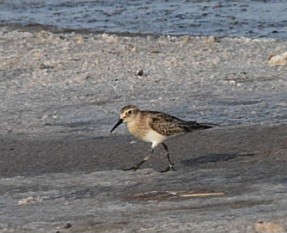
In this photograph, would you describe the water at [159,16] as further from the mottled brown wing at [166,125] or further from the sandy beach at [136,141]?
the mottled brown wing at [166,125]

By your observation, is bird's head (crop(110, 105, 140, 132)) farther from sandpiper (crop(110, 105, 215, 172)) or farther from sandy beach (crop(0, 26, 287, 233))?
sandy beach (crop(0, 26, 287, 233))

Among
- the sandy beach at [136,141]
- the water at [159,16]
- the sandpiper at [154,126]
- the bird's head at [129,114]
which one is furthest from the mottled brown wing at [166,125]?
the water at [159,16]

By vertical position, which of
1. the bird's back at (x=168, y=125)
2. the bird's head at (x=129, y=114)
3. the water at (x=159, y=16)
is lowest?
the bird's back at (x=168, y=125)

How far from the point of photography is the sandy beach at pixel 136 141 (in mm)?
8016

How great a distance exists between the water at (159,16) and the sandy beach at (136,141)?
236 centimetres

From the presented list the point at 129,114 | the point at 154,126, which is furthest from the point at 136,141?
the point at 154,126

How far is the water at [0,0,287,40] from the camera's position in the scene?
20.2m

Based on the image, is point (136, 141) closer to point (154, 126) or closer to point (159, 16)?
point (154, 126)

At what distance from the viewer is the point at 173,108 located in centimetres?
1247

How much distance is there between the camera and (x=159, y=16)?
22.1 m

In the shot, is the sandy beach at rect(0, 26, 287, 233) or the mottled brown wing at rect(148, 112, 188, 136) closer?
the sandy beach at rect(0, 26, 287, 233)

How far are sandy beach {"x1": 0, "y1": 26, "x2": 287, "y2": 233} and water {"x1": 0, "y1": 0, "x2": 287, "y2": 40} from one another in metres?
2.36

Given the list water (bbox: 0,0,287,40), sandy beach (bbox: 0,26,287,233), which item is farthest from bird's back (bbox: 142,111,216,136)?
water (bbox: 0,0,287,40)

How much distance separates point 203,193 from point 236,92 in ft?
15.7
